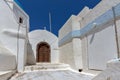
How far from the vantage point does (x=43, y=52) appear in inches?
498

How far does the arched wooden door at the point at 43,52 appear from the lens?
12.5m

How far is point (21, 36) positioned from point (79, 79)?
15.3 feet

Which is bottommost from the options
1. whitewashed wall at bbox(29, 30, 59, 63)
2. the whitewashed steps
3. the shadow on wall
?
the whitewashed steps

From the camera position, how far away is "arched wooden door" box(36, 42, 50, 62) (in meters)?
12.5

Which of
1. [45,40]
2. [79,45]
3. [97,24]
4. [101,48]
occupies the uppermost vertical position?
[97,24]

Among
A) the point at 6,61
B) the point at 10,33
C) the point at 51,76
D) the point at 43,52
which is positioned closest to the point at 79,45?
the point at 51,76

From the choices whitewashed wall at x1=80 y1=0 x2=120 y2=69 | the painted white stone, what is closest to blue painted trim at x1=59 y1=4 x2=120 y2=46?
whitewashed wall at x1=80 y1=0 x2=120 y2=69

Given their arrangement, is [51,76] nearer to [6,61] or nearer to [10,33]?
[6,61]

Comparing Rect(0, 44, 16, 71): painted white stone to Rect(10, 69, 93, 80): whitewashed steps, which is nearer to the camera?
Rect(10, 69, 93, 80): whitewashed steps

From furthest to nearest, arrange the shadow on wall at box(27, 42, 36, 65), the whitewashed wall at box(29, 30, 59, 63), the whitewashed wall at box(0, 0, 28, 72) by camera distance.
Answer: the whitewashed wall at box(29, 30, 59, 63), the shadow on wall at box(27, 42, 36, 65), the whitewashed wall at box(0, 0, 28, 72)

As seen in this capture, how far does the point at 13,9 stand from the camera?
28.1 ft

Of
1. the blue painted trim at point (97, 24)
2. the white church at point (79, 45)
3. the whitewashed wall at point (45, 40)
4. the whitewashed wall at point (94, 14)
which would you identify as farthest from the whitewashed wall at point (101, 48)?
the whitewashed wall at point (45, 40)

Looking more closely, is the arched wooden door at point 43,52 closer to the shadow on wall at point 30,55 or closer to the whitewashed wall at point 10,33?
the shadow on wall at point 30,55

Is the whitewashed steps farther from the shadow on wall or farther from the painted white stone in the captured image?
the shadow on wall
